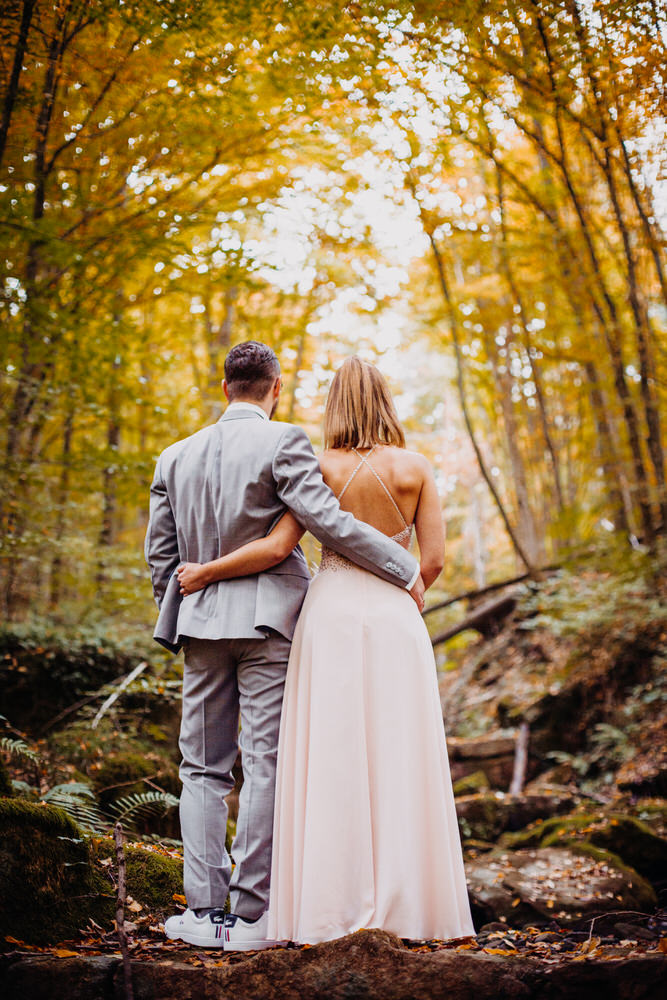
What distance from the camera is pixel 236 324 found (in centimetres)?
1000

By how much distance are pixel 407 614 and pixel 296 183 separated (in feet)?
14.9

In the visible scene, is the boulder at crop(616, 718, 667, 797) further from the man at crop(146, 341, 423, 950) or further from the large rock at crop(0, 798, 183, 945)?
the large rock at crop(0, 798, 183, 945)

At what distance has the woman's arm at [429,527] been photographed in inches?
124

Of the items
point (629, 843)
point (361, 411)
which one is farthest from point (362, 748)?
point (629, 843)

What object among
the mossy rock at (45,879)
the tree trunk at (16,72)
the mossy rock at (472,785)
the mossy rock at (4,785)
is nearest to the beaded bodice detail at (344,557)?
the mossy rock at (45,879)

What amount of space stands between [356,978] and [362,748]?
2.58 feet

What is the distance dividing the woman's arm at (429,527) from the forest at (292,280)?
586mm

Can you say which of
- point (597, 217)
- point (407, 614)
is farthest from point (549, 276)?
point (407, 614)

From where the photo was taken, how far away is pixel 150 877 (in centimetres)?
321

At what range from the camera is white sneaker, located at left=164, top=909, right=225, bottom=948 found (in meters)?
2.62

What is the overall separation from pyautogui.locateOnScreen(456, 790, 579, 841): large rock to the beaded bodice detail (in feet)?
13.8

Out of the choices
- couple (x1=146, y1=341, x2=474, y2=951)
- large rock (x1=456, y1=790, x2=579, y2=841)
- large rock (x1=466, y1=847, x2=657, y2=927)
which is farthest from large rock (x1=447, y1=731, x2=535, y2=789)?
couple (x1=146, y1=341, x2=474, y2=951)

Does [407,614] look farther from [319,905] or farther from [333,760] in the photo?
[319,905]

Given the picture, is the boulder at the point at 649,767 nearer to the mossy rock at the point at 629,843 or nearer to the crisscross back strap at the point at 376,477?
the mossy rock at the point at 629,843
